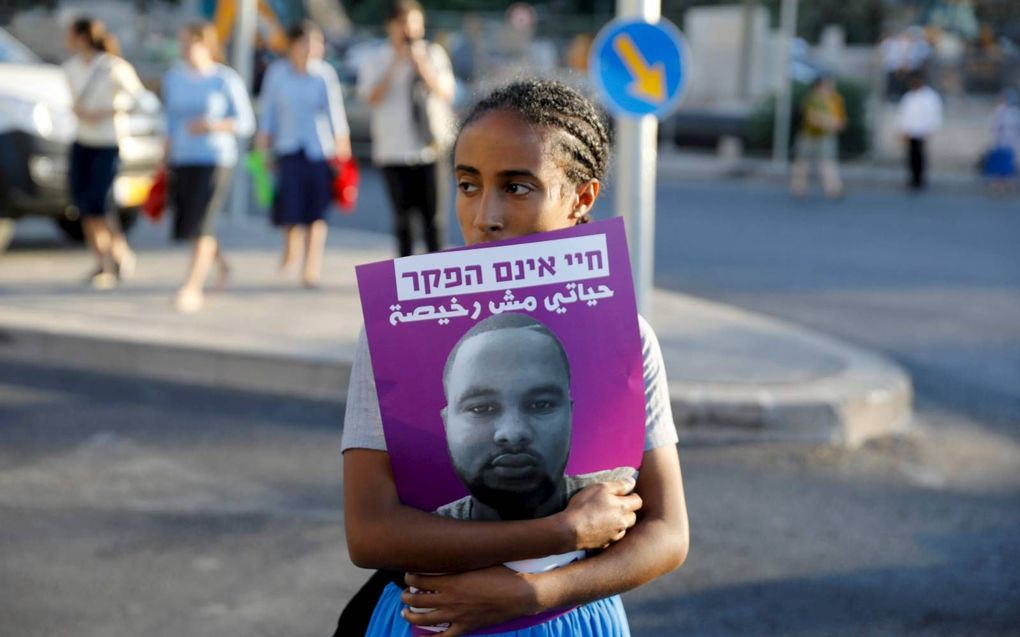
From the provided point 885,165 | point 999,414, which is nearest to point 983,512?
point 999,414

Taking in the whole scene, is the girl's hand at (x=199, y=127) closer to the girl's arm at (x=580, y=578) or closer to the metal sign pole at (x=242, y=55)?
the metal sign pole at (x=242, y=55)

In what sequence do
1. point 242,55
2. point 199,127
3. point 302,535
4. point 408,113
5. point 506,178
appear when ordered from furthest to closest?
point 242,55, point 408,113, point 199,127, point 302,535, point 506,178

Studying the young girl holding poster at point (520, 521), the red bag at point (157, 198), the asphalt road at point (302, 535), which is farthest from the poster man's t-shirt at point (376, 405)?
the red bag at point (157, 198)

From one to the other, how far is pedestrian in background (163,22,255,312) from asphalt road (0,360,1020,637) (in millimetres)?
2103

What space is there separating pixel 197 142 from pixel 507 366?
24.0 ft

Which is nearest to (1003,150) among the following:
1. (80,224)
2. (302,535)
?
(80,224)

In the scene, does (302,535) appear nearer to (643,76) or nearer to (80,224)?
(643,76)

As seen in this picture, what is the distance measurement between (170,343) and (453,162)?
228 inches

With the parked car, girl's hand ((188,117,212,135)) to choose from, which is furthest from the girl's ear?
the parked car

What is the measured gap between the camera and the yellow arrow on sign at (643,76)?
696 cm

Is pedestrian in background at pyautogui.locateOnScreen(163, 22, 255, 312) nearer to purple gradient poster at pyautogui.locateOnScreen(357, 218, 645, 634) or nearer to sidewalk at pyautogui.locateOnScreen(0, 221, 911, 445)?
sidewalk at pyautogui.locateOnScreen(0, 221, 911, 445)

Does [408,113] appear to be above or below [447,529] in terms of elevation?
above

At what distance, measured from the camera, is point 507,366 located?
1.83 m

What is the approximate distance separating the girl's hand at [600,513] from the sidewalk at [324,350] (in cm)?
468
